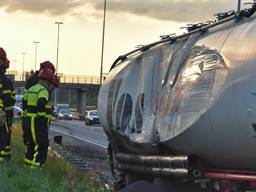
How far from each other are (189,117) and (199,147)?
0.35 metres

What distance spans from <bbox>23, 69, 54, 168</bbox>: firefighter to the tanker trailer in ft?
6.68

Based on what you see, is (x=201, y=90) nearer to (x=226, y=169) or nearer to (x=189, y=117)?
(x=189, y=117)

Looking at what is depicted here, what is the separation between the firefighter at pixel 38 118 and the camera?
438 inches

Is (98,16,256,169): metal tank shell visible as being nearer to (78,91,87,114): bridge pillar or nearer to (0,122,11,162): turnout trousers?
(0,122,11,162): turnout trousers

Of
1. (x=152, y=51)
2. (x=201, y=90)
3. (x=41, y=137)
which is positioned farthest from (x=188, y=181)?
(x=41, y=137)

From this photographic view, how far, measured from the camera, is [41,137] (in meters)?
11.3

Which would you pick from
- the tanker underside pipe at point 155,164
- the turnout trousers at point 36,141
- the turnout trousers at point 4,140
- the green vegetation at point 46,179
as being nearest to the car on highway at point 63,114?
the turnout trousers at point 4,140

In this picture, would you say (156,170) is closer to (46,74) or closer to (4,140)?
(46,74)

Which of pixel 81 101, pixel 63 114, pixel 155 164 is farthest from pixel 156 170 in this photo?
pixel 81 101

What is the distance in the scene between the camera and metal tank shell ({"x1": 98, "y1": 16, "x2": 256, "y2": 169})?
5805 millimetres

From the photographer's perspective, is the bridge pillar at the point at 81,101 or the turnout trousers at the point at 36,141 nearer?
the turnout trousers at the point at 36,141

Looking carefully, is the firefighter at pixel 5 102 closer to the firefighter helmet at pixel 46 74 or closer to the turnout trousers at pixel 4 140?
the turnout trousers at pixel 4 140

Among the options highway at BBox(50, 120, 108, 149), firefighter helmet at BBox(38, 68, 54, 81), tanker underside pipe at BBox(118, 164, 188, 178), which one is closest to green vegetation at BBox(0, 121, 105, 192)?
tanker underside pipe at BBox(118, 164, 188, 178)

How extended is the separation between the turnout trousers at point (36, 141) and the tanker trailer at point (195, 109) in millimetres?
2205
